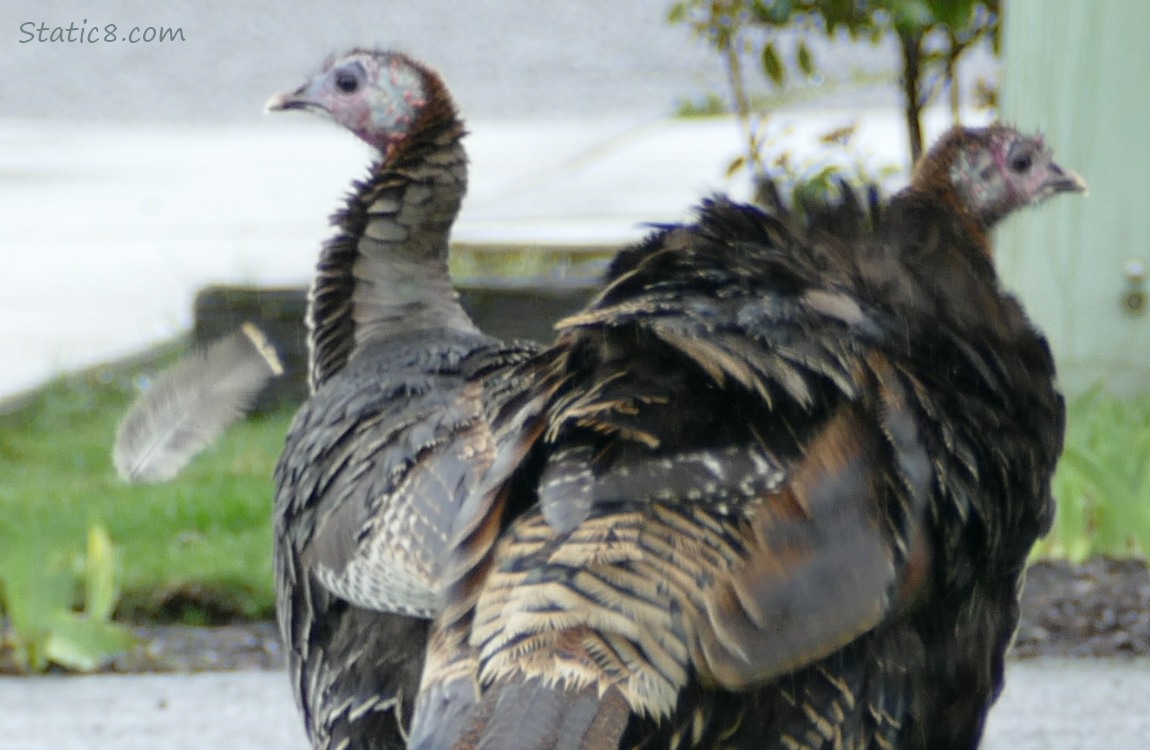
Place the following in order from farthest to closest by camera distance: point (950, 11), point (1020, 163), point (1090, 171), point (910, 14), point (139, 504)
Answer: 1. point (950, 11)
2. point (1090, 171)
3. point (139, 504)
4. point (910, 14)
5. point (1020, 163)

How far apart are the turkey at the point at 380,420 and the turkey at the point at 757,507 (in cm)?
22

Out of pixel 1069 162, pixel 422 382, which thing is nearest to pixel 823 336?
pixel 422 382

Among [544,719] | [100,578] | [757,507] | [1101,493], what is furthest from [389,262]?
[1101,493]

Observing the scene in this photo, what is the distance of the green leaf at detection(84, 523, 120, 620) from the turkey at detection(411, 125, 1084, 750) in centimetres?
225

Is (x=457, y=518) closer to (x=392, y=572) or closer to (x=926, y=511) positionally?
(x=392, y=572)

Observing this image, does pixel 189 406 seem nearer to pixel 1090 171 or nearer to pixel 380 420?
pixel 380 420

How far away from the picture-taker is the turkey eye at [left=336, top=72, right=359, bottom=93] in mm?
4145

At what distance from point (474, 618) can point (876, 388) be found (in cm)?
71

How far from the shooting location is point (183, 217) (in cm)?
1070

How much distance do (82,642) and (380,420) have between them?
1.84 metres

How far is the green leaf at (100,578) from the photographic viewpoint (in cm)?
Result: 466

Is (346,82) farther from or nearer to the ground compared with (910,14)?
farther from the ground

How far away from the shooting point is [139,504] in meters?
5.98

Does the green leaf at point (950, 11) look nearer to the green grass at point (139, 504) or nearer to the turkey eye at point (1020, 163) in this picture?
the turkey eye at point (1020, 163)
